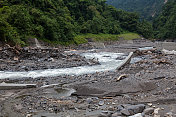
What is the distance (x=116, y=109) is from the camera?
881 cm

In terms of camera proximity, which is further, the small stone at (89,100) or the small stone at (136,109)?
the small stone at (89,100)

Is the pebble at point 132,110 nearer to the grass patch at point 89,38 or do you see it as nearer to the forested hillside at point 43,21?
the forested hillside at point 43,21

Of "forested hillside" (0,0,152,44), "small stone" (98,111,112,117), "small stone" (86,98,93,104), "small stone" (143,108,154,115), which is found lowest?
"small stone" (86,98,93,104)

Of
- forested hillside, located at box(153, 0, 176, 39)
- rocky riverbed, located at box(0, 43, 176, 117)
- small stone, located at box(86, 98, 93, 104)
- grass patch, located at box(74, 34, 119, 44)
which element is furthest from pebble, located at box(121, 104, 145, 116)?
forested hillside, located at box(153, 0, 176, 39)

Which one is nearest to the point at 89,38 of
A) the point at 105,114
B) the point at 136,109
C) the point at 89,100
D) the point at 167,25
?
the point at 89,100

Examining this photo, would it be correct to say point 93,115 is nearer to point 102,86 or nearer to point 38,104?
point 38,104

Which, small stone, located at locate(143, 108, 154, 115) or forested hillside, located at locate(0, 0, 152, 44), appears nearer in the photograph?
small stone, located at locate(143, 108, 154, 115)

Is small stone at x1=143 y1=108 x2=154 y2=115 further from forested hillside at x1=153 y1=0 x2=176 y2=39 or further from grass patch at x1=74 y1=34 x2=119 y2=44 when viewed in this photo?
forested hillside at x1=153 y1=0 x2=176 y2=39

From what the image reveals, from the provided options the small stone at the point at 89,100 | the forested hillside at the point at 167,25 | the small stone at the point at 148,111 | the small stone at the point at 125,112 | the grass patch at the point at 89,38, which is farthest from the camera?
the forested hillside at the point at 167,25

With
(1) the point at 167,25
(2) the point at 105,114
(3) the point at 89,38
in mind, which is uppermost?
(1) the point at 167,25

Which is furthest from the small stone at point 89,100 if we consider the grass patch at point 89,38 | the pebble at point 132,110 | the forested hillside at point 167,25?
the forested hillside at point 167,25

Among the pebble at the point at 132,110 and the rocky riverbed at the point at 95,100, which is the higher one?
the pebble at the point at 132,110

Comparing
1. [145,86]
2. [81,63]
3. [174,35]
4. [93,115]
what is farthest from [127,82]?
[174,35]

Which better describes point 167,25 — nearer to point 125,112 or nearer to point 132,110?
point 132,110
